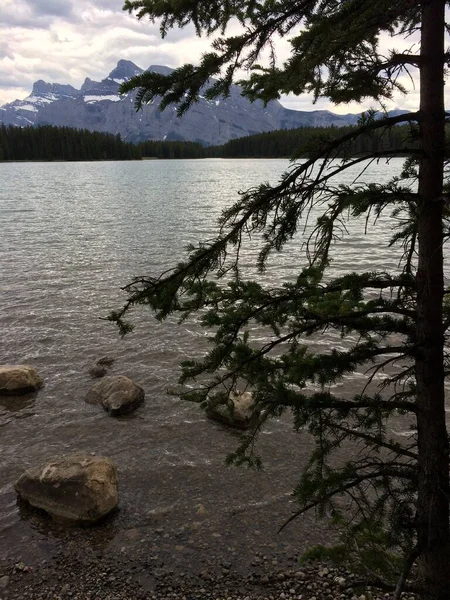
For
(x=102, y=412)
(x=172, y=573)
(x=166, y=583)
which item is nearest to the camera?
(x=166, y=583)

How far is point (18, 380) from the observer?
11.7 metres

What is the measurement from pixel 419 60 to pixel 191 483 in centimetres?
751

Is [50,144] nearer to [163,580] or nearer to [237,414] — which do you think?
[237,414]

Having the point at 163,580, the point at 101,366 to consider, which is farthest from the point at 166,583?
the point at 101,366

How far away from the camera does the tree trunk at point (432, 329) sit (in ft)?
12.2

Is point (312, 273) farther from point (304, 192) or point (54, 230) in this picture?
point (54, 230)

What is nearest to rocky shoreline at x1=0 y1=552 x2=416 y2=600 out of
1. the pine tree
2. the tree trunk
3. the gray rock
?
the pine tree

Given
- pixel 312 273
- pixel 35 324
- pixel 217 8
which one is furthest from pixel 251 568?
pixel 35 324

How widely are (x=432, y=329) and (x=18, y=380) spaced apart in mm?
10599

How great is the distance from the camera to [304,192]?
411cm

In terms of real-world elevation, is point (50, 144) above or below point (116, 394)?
above

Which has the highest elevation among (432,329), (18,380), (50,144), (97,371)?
(50,144)

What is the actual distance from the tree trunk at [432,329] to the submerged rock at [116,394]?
25.3 ft

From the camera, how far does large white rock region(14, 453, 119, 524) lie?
7418 mm
